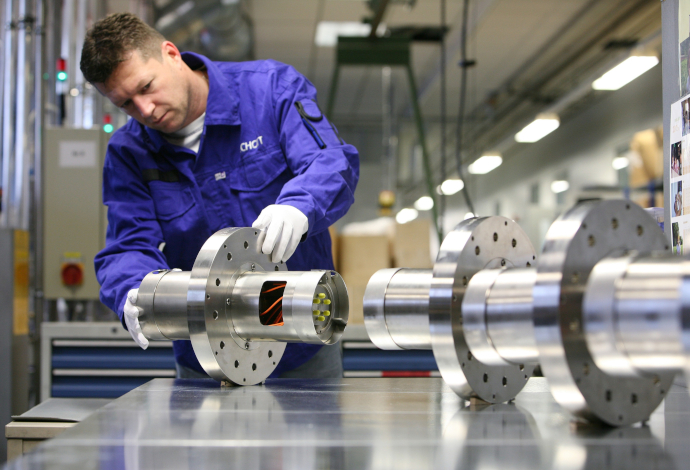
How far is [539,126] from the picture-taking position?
434 cm

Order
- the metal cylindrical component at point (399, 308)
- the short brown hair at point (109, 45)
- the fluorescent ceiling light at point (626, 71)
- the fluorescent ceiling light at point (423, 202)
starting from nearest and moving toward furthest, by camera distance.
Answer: the metal cylindrical component at point (399, 308) → the short brown hair at point (109, 45) → the fluorescent ceiling light at point (626, 71) → the fluorescent ceiling light at point (423, 202)

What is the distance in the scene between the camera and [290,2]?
4.46m

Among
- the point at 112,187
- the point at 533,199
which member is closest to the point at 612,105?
the point at 533,199

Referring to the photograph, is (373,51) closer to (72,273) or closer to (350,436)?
(72,273)

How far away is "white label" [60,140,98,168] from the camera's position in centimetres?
259

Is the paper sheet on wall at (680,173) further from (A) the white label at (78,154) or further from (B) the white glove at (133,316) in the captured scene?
(A) the white label at (78,154)

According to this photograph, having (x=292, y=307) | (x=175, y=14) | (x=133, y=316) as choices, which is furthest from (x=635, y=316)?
(x=175, y=14)

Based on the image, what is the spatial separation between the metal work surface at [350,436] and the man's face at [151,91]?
585 millimetres

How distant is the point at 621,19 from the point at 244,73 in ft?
14.2

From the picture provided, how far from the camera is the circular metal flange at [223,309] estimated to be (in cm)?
80

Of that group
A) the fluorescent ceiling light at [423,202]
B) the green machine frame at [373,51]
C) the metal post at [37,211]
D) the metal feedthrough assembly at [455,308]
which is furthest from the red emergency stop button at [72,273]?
the fluorescent ceiling light at [423,202]

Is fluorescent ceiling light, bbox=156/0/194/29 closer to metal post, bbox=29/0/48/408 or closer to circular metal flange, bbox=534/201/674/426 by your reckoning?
metal post, bbox=29/0/48/408

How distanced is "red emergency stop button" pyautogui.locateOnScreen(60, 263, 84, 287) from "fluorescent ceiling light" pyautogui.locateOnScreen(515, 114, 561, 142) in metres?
3.11

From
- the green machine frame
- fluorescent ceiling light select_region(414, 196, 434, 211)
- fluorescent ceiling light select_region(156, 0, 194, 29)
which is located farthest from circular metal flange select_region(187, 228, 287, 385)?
fluorescent ceiling light select_region(414, 196, 434, 211)
